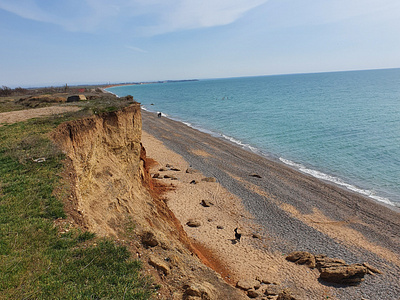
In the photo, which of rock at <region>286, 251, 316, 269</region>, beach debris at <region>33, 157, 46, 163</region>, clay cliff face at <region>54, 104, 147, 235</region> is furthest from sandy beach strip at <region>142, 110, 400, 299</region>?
beach debris at <region>33, 157, 46, 163</region>

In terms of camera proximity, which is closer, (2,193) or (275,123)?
(2,193)

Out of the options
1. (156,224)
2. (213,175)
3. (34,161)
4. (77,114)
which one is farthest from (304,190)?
(34,161)

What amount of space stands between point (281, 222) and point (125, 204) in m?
12.8

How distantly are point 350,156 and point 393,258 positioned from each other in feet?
66.2

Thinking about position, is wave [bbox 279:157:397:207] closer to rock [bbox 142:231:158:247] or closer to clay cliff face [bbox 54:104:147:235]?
clay cliff face [bbox 54:104:147:235]

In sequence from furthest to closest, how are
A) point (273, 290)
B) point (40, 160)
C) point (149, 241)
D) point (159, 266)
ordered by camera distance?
point (273, 290), point (40, 160), point (149, 241), point (159, 266)

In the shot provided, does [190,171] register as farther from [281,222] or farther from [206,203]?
[281,222]

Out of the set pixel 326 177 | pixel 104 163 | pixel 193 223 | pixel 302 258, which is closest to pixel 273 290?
pixel 302 258

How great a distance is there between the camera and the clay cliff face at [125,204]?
706cm

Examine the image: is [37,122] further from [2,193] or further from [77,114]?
[2,193]

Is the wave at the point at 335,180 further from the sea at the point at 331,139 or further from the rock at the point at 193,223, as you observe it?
the rock at the point at 193,223

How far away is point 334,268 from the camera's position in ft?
45.8

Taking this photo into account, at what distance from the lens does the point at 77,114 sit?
1530 cm

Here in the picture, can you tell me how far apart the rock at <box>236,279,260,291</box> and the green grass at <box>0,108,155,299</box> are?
7831 mm
